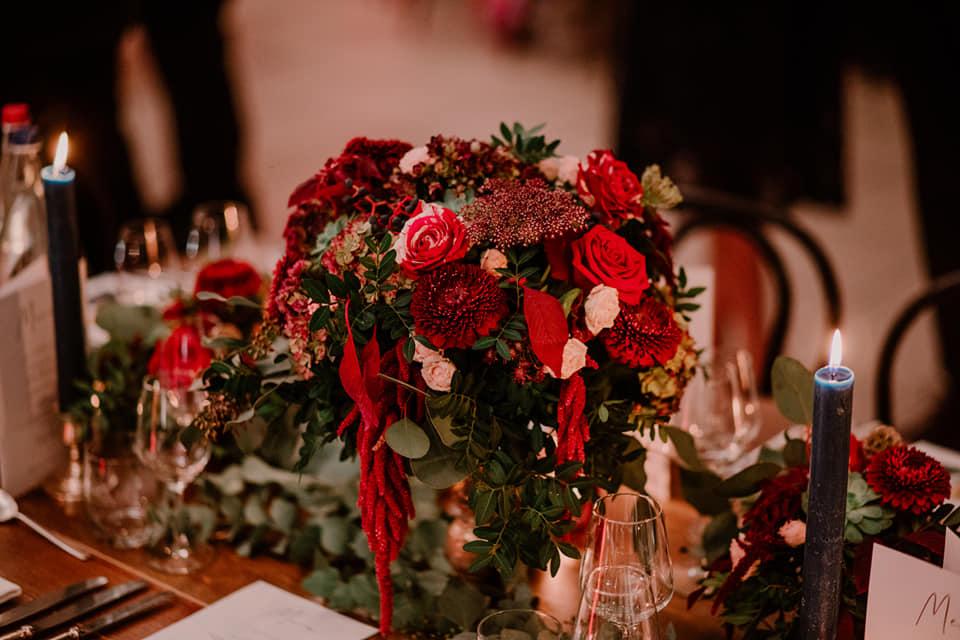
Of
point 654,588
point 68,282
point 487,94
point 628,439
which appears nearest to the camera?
point 654,588

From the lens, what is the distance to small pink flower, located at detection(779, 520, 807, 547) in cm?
A: 110

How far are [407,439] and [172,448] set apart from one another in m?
0.43

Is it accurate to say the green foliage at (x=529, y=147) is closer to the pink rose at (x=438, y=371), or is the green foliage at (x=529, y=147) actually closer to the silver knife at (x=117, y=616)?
the pink rose at (x=438, y=371)

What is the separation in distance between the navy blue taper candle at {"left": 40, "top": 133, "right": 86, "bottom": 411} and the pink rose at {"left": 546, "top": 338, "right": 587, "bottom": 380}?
2.64ft

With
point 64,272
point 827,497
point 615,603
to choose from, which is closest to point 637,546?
point 615,603

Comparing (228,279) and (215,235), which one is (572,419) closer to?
(228,279)

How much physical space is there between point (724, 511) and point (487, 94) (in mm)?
4631

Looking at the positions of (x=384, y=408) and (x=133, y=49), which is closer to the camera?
(x=384, y=408)

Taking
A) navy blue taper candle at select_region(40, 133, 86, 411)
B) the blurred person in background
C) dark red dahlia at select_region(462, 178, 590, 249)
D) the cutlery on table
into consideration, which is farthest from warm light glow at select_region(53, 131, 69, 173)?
the blurred person in background

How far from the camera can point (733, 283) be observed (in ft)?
9.77

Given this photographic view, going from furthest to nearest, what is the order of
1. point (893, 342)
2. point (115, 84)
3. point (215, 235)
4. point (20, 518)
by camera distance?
point (115, 84) < point (215, 235) < point (893, 342) < point (20, 518)

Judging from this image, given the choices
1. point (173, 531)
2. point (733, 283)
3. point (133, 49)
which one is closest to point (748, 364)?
point (173, 531)

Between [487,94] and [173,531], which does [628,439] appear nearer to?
[173,531]

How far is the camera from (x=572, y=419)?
1080mm
